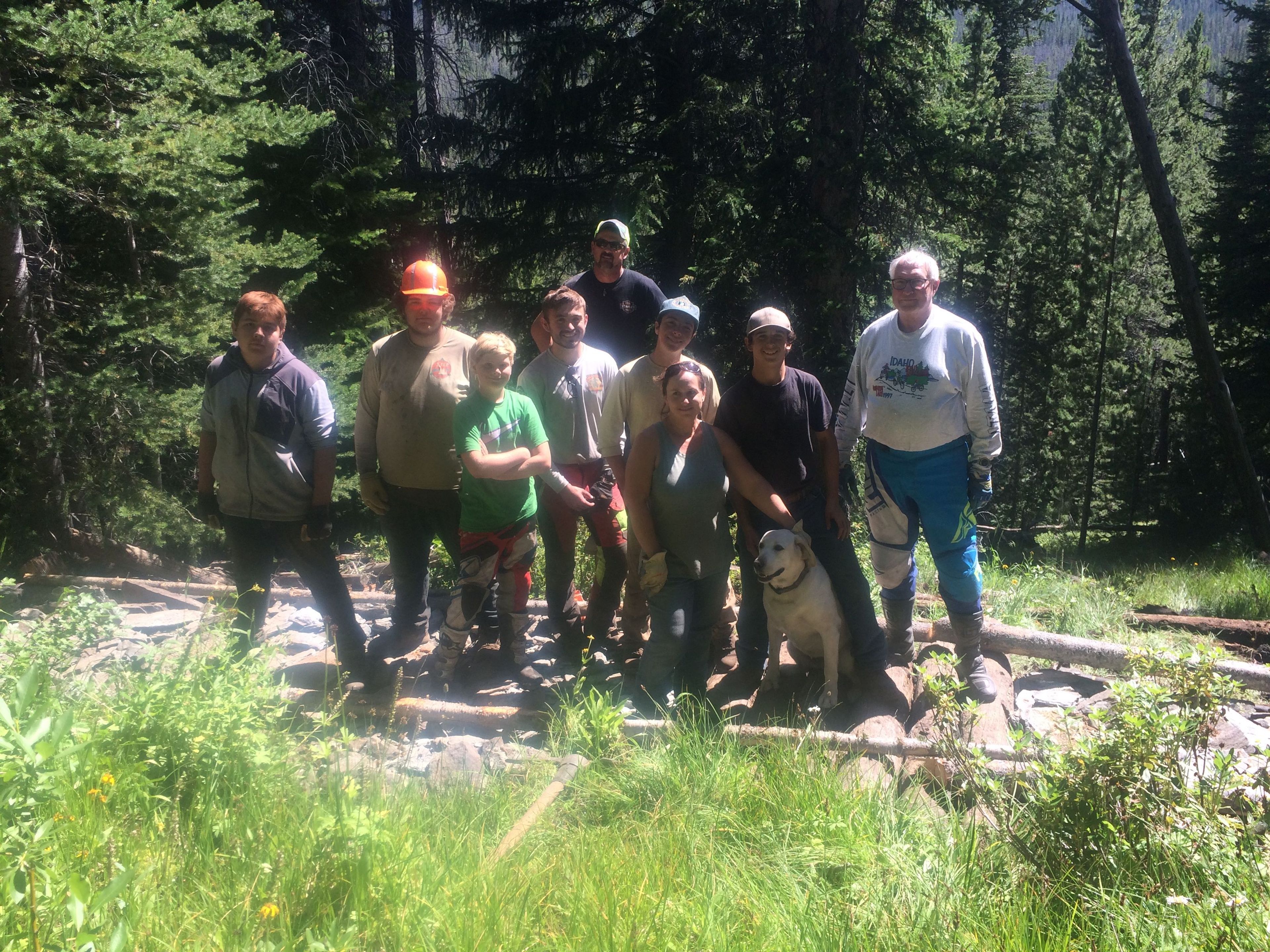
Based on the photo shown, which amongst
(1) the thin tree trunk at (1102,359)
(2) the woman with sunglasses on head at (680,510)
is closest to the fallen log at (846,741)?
(2) the woman with sunglasses on head at (680,510)

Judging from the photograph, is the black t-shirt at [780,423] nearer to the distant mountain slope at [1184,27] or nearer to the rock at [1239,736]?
the rock at [1239,736]

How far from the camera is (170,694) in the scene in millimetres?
3289

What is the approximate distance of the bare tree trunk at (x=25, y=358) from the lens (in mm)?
7203

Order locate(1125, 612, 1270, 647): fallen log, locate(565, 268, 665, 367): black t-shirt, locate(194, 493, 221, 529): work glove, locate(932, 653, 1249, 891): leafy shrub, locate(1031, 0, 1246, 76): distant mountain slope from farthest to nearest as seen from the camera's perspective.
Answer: locate(1031, 0, 1246, 76): distant mountain slope → locate(1125, 612, 1270, 647): fallen log → locate(565, 268, 665, 367): black t-shirt → locate(194, 493, 221, 529): work glove → locate(932, 653, 1249, 891): leafy shrub

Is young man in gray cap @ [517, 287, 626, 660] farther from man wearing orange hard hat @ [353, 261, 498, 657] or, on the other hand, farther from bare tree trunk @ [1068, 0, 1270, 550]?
bare tree trunk @ [1068, 0, 1270, 550]

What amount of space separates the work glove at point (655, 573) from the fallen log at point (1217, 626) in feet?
13.2

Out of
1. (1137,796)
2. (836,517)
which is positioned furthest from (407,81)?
(1137,796)

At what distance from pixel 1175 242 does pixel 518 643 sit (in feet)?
26.2

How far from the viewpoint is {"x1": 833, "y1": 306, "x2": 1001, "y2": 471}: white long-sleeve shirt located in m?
4.23

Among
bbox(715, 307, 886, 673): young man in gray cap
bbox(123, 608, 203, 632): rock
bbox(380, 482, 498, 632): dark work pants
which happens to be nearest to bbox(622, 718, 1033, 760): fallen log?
bbox(715, 307, 886, 673): young man in gray cap

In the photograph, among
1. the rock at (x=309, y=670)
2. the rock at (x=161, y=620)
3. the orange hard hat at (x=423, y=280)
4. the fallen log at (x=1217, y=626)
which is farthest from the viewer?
the fallen log at (x=1217, y=626)

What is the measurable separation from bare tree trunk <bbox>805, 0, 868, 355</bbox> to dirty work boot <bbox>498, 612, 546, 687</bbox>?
20.6 ft

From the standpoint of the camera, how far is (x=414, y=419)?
183 inches

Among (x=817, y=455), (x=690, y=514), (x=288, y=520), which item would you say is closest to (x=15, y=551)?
(x=288, y=520)
